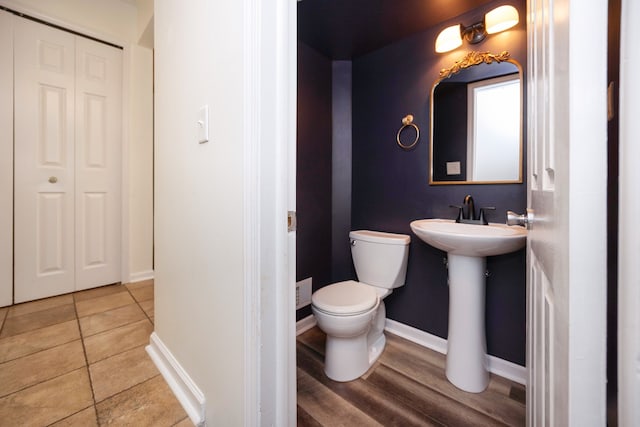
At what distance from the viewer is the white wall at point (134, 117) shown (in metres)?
2.12

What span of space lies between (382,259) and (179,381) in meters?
1.23

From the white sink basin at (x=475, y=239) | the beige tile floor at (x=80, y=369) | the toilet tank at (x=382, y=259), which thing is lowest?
the beige tile floor at (x=80, y=369)

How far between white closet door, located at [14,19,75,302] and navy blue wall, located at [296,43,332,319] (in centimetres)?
183

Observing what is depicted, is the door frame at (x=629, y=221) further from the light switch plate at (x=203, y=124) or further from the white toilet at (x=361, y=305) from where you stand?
the white toilet at (x=361, y=305)

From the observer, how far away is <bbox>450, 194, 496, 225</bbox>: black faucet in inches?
56.9

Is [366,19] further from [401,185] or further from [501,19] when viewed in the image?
[401,185]

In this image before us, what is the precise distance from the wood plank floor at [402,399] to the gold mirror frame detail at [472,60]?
1739 mm

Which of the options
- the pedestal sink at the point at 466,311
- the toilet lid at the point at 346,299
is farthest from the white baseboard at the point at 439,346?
the toilet lid at the point at 346,299

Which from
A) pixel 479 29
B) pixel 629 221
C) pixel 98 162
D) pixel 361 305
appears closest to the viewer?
pixel 629 221

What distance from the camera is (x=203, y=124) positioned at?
2.91 feet

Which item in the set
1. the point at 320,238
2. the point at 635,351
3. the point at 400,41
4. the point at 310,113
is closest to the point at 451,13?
the point at 400,41

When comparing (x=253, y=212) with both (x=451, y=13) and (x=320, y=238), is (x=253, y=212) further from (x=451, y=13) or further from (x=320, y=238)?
(x=451, y=13)

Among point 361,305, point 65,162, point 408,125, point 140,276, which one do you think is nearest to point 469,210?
point 408,125

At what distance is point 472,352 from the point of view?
130cm
